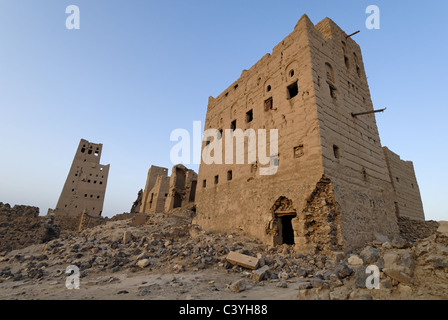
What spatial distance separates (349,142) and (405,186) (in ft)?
31.2

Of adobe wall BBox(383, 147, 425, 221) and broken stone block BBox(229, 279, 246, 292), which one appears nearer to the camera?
broken stone block BBox(229, 279, 246, 292)

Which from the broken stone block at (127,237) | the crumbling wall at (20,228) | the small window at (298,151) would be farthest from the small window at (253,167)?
the crumbling wall at (20,228)

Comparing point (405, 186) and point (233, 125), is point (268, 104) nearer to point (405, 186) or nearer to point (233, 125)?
point (233, 125)

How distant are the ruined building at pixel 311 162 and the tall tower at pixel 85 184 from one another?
2991 centimetres

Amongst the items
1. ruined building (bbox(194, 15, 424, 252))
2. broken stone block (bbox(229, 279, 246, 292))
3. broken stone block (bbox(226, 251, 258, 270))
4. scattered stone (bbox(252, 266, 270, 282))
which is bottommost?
broken stone block (bbox(229, 279, 246, 292))

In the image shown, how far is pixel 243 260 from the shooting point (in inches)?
248

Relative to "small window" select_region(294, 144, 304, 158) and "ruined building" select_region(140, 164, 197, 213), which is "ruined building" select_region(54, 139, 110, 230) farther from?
"small window" select_region(294, 144, 304, 158)

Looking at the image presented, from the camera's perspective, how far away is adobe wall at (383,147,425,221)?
14.2m

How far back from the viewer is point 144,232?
10.9 m

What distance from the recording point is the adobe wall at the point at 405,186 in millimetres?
14185

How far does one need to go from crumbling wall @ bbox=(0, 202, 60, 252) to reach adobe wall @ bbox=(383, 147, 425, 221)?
Result: 800 inches

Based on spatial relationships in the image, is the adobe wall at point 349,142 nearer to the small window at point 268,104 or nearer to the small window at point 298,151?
the small window at point 298,151

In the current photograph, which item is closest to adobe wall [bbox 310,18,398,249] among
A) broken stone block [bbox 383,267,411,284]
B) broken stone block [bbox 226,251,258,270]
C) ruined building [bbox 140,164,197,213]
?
broken stone block [bbox 226,251,258,270]
